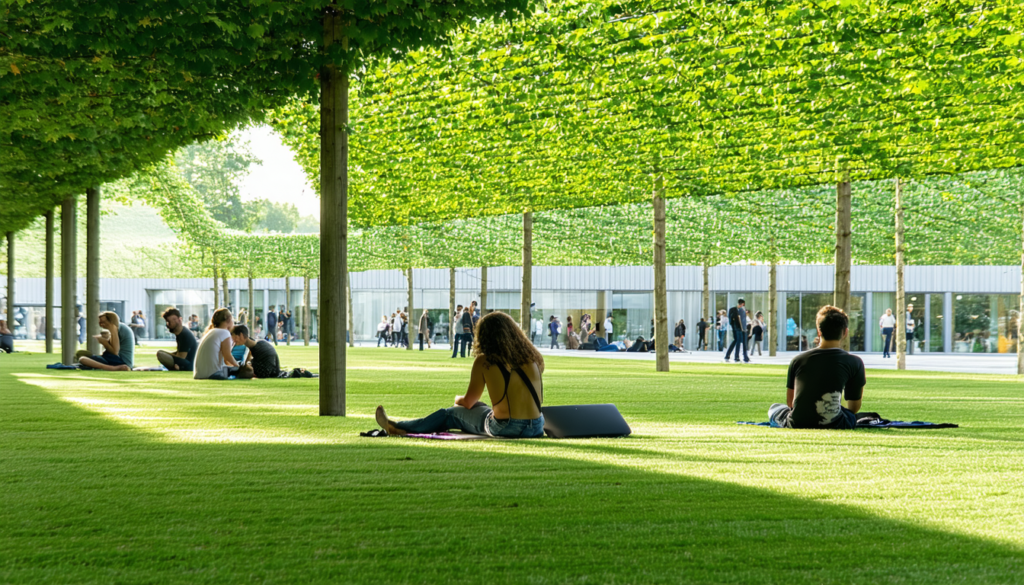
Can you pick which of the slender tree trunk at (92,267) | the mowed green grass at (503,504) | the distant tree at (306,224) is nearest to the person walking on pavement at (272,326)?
the slender tree trunk at (92,267)

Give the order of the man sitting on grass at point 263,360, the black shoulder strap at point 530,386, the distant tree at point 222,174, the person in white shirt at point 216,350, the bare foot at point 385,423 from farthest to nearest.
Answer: the distant tree at point 222,174 → the man sitting on grass at point 263,360 → the person in white shirt at point 216,350 → the bare foot at point 385,423 → the black shoulder strap at point 530,386

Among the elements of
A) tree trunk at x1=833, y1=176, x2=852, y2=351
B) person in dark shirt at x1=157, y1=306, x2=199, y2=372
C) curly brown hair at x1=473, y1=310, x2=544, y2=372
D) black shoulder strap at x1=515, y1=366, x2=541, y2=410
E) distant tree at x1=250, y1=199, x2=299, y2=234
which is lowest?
person in dark shirt at x1=157, y1=306, x2=199, y2=372

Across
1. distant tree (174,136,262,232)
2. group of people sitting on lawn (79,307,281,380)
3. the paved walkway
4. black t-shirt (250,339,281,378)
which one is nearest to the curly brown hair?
group of people sitting on lawn (79,307,281,380)

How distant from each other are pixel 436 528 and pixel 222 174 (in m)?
93.6

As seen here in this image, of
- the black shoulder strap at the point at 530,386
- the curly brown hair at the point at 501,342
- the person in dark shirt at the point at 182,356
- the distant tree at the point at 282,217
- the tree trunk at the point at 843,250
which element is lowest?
the person in dark shirt at the point at 182,356

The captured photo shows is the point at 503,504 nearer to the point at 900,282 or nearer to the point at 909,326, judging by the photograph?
the point at 900,282

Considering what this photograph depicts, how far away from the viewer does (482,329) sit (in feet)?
24.4

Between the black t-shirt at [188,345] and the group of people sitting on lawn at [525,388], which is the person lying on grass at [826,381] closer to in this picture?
the group of people sitting on lawn at [525,388]

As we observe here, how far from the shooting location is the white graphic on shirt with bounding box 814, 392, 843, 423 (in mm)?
8438

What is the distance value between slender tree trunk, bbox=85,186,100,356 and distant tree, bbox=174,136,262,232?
71825mm

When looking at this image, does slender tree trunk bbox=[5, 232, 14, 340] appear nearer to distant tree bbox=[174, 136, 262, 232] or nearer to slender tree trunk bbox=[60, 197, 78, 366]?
slender tree trunk bbox=[60, 197, 78, 366]

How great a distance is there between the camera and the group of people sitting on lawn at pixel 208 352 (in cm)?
1598

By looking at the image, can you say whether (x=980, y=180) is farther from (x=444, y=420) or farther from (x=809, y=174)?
(x=444, y=420)

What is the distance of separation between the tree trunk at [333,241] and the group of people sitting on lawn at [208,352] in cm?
586
